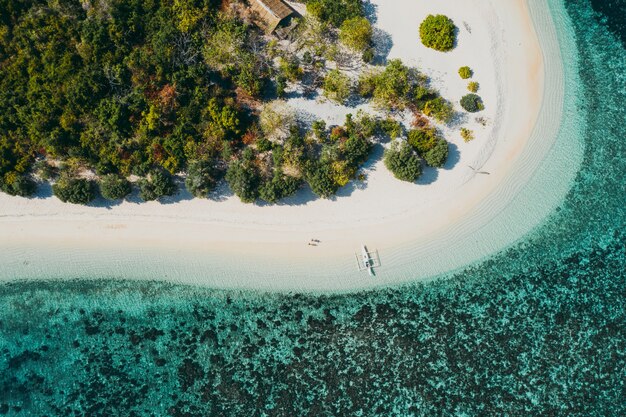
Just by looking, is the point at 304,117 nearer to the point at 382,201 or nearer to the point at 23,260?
the point at 382,201

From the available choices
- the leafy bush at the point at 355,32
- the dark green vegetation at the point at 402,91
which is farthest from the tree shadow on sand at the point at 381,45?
the leafy bush at the point at 355,32

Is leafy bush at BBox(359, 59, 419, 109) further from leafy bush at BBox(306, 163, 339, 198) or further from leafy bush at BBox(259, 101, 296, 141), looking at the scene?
leafy bush at BBox(306, 163, 339, 198)

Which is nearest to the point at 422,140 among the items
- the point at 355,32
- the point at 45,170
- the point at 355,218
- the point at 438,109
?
the point at 438,109

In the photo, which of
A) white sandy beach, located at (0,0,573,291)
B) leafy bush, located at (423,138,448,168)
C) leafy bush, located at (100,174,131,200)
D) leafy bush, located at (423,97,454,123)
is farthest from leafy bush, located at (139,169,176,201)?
leafy bush, located at (423,97,454,123)

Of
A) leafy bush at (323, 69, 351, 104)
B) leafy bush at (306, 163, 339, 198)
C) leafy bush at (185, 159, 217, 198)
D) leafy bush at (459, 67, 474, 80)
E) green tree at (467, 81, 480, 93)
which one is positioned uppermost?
leafy bush at (459, 67, 474, 80)

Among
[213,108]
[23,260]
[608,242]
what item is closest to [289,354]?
[213,108]

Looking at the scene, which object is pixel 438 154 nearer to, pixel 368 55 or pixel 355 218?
pixel 355 218

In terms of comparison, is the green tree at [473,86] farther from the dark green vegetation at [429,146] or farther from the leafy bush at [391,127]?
the leafy bush at [391,127]
